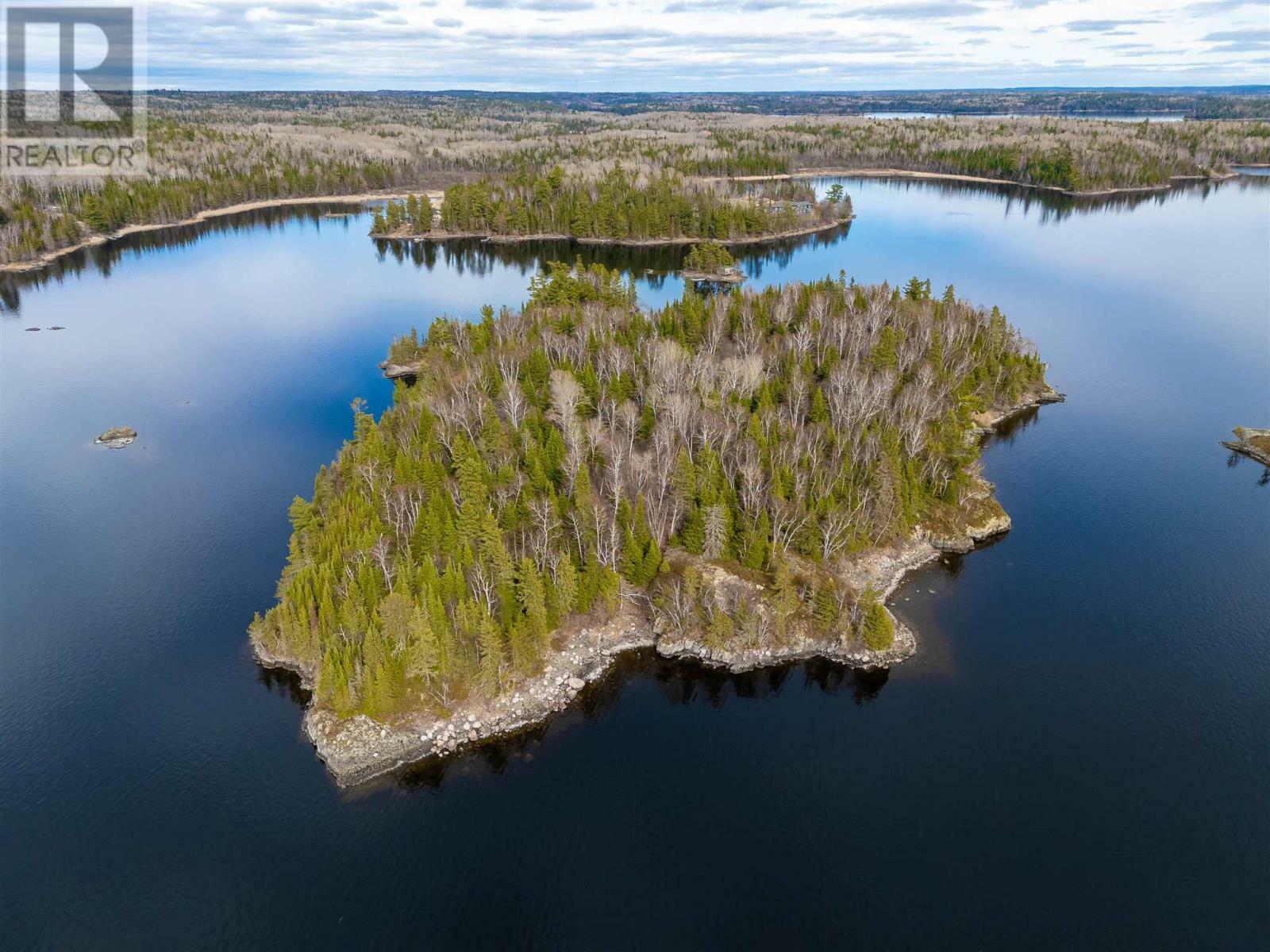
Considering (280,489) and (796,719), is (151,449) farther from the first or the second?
(796,719)

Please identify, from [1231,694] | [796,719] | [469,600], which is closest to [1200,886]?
[1231,694]

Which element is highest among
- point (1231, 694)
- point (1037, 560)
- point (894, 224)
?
point (894, 224)

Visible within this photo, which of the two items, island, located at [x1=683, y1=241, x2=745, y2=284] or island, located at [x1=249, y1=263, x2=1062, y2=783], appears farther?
island, located at [x1=683, y1=241, x2=745, y2=284]

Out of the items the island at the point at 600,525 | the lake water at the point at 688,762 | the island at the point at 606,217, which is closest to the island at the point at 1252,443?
the lake water at the point at 688,762

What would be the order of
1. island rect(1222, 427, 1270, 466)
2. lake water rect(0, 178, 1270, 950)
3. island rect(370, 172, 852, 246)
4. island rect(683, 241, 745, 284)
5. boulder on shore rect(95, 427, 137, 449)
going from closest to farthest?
lake water rect(0, 178, 1270, 950), island rect(1222, 427, 1270, 466), boulder on shore rect(95, 427, 137, 449), island rect(683, 241, 745, 284), island rect(370, 172, 852, 246)

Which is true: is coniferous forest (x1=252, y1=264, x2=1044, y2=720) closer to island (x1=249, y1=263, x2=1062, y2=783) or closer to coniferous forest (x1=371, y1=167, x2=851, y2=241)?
island (x1=249, y1=263, x2=1062, y2=783)

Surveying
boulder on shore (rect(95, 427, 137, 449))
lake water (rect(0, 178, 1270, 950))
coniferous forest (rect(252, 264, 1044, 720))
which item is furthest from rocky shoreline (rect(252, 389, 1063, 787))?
boulder on shore (rect(95, 427, 137, 449))

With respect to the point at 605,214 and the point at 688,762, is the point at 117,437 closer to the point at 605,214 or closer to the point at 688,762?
the point at 688,762

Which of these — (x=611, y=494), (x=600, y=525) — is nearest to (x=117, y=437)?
(x=611, y=494)
